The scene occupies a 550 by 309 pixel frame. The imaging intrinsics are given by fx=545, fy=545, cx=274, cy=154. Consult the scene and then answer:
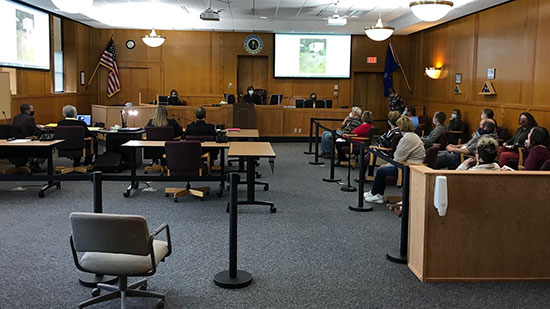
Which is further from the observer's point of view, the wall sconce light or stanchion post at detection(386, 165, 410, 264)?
the wall sconce light

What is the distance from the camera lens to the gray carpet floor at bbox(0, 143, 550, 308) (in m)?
4.09

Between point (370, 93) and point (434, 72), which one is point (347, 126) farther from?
point (370, 93)

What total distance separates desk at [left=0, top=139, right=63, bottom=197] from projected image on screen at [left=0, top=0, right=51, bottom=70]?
147 inches

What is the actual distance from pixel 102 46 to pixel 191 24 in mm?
3014

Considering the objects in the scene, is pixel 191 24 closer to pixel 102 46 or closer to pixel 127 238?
pixel 102 46

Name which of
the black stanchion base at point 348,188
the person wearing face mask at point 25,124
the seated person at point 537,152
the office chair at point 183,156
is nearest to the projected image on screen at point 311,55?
the person wearing face mask at point 25,124

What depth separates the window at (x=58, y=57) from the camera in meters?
15.1

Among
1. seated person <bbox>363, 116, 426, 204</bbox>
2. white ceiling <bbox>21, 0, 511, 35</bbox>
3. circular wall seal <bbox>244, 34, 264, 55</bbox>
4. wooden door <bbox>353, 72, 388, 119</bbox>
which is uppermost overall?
white ceiling <bbox>21, 0, 511, 35</bbox>

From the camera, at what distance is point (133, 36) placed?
57.4 ft

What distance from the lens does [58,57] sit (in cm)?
1561

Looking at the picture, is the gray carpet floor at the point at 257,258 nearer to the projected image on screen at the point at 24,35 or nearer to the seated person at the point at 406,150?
the seated person at the point at 406,150

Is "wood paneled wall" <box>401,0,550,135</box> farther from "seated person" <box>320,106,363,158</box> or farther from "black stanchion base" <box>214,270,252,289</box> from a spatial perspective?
"black stanchion base" <box>214,270,252,289</box>

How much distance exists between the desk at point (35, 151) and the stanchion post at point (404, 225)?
5.08m

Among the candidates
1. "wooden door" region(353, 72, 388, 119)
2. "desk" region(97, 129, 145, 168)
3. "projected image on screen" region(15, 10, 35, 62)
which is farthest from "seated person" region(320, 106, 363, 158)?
"projected image on screen" region(15, 10, 35, 62)
